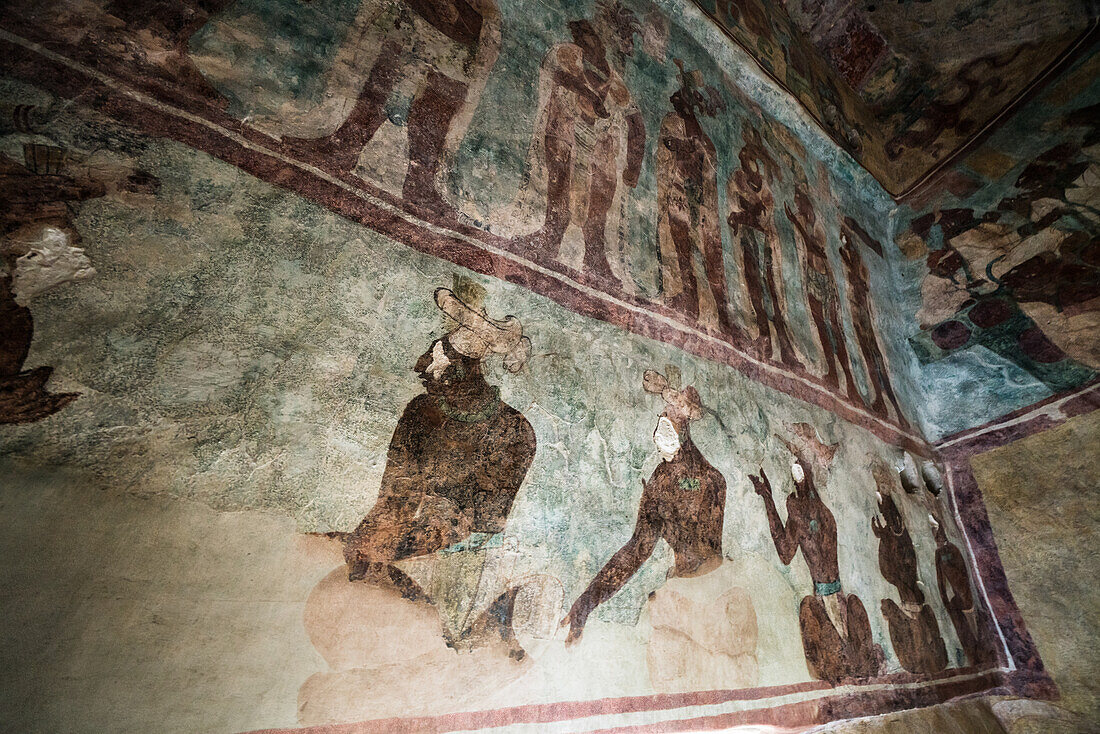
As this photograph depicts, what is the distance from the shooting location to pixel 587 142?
12.3 ft

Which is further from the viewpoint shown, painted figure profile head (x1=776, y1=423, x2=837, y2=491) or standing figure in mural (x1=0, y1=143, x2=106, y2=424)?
painted figure profile head (x1=776, y1=423, x2=837, y2=491)

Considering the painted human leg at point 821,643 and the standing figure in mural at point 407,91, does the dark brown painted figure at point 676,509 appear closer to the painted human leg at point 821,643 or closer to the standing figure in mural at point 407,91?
the painted human leg at point 821,643

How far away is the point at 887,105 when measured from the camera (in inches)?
333

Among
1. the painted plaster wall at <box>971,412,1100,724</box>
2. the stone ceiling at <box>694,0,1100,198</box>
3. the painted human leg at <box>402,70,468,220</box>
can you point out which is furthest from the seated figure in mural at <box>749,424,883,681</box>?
the stone ceiling at <box>694,0,1100,198</box>

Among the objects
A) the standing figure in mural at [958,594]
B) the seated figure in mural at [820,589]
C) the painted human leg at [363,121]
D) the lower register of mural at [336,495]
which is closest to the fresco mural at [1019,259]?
the standing figure in mural at [958,594]

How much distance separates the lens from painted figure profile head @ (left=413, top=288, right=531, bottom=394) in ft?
7.68

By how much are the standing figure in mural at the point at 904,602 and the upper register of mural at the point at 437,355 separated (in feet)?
0.13

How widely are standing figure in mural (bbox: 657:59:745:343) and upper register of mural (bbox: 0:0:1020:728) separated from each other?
1.7 inches

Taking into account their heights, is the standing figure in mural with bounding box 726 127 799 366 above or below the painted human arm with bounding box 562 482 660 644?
above

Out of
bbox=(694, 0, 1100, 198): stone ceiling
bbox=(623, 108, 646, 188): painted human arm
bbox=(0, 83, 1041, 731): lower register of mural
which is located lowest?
bbox=(0, 83, 1041, 731): lower register of mural

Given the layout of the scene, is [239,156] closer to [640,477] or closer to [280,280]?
[280,280]

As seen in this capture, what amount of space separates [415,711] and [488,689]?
29 cm

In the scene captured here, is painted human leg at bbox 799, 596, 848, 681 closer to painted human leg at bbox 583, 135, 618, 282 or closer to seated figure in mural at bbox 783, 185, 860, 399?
seated figure in mural at bbox 783, 185, 860, 399

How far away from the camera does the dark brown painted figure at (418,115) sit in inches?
98.0
